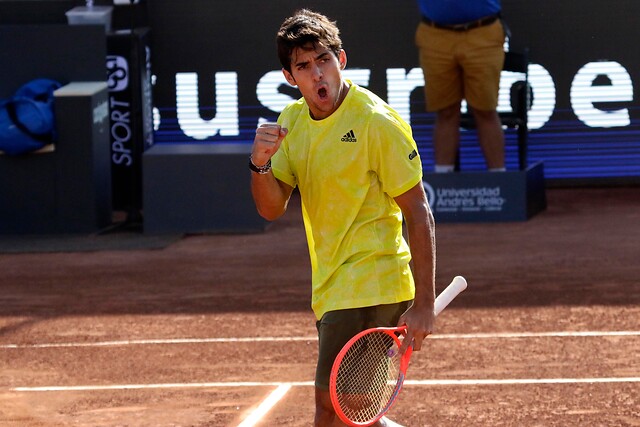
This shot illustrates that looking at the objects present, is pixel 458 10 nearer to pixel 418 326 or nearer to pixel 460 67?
pixel 460 67

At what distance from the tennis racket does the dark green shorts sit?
98 mm

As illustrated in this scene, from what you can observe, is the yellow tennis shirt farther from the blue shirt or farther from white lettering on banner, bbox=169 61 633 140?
white lettering on banner, bbox=169 61 633 140

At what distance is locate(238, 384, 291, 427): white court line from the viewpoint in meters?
5.81

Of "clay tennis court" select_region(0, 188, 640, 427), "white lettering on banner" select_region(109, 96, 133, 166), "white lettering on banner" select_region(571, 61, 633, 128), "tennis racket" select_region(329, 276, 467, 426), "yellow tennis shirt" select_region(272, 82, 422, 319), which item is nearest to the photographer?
"tennis racket" select_region(329, 276, 467, 426)

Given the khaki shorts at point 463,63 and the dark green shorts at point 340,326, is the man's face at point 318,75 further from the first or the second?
the khaki shorts at point 463,63

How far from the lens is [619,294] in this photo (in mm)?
8352

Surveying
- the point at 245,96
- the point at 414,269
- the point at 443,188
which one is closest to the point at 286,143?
the point at 414,269

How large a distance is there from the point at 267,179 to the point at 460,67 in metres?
7.46

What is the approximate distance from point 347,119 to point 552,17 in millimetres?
9067

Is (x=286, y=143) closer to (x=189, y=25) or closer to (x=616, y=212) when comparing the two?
(x=616, y=212)

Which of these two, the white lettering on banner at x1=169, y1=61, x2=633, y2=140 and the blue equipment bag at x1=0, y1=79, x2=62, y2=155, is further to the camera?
the white lettering on banner at x1=169, y1=61, x2=633, y2=140

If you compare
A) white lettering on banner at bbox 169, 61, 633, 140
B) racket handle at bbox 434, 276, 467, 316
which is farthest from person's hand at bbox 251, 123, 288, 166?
white lettering on banner at bbox 169, 61, 633, 140

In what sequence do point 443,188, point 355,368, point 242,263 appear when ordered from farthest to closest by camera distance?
point 443,188 → point 242,263 → point 355,368

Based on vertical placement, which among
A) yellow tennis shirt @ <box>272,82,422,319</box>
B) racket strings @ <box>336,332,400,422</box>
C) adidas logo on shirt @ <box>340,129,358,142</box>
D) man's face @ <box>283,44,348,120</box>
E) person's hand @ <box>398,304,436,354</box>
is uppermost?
man's face @ <box>283,44,348,120</box>
